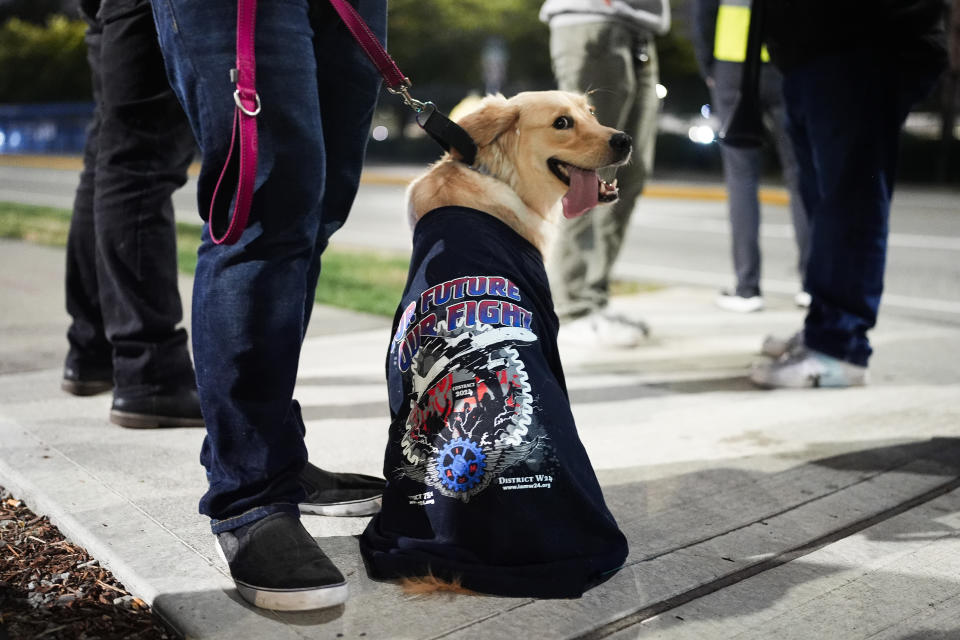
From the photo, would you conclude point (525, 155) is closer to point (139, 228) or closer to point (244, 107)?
point (244, 107)

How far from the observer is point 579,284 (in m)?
4.77

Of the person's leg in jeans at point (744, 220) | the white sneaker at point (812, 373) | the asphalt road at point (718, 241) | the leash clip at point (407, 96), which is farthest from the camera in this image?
the asphalt road at point (718, 241)

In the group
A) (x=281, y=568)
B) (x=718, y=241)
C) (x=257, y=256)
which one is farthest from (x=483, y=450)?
(x=718, y=241)

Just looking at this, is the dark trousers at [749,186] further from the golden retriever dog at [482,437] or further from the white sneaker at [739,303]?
the golden retriever dog at [482,437]

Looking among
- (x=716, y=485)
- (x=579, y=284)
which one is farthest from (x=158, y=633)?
(x=579, y=284)

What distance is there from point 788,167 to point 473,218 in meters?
3.94

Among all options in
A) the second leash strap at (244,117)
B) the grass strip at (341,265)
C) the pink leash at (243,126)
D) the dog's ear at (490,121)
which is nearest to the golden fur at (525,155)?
the dog's ear at (490,121)

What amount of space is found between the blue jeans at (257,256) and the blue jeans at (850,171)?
2.38 metres

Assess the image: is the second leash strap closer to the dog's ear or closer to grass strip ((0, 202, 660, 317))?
the dog's ear

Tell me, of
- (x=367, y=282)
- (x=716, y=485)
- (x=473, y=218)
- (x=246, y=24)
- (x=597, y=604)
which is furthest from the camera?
(x=367, y=282)

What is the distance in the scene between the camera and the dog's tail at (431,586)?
6.84 ft

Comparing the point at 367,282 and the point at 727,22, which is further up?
the point at 727,22

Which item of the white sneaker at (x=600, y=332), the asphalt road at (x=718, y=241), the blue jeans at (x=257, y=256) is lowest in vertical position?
the asphalt road at (x=718, y=241)

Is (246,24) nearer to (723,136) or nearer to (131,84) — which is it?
(131,84)
